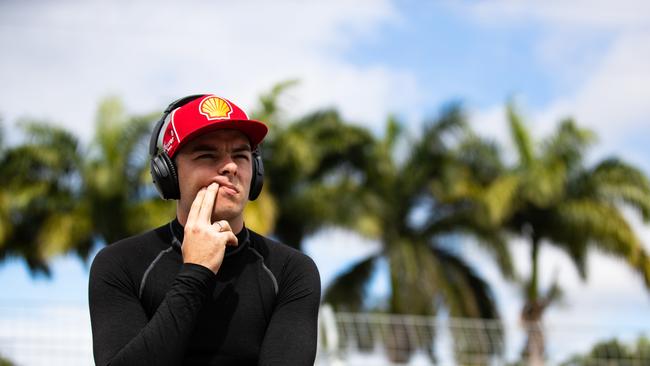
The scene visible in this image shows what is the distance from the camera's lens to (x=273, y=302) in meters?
3.01

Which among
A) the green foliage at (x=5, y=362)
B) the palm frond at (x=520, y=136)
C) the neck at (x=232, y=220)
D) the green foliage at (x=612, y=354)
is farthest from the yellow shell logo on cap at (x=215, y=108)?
the palm frond at (x=520, y=136)

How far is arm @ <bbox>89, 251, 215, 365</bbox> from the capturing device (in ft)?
8.80

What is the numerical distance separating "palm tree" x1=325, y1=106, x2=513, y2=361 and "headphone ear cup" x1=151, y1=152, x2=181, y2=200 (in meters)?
21.6

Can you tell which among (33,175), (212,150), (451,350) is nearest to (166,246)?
(212,150)

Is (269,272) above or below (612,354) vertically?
above

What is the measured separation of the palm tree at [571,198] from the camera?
79.7 ft

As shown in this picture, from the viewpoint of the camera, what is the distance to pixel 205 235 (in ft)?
9.22

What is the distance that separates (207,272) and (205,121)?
450 mm

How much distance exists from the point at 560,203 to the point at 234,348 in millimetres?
22914

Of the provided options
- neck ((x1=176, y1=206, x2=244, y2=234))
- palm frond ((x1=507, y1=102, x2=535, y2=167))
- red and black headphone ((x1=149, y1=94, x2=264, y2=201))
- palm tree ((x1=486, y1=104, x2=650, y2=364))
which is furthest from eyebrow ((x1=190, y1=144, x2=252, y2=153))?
palm frond ((x1=507, y1=102, x2=535, y2=167))

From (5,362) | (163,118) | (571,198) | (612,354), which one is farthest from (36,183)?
(163,118)

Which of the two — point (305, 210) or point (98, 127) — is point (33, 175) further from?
point (305, 210)

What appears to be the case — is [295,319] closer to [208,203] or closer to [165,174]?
[208,203]

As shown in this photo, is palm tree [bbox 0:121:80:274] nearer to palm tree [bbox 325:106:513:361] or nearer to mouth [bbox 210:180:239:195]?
palm tree [bbox 325:106:513:361]
